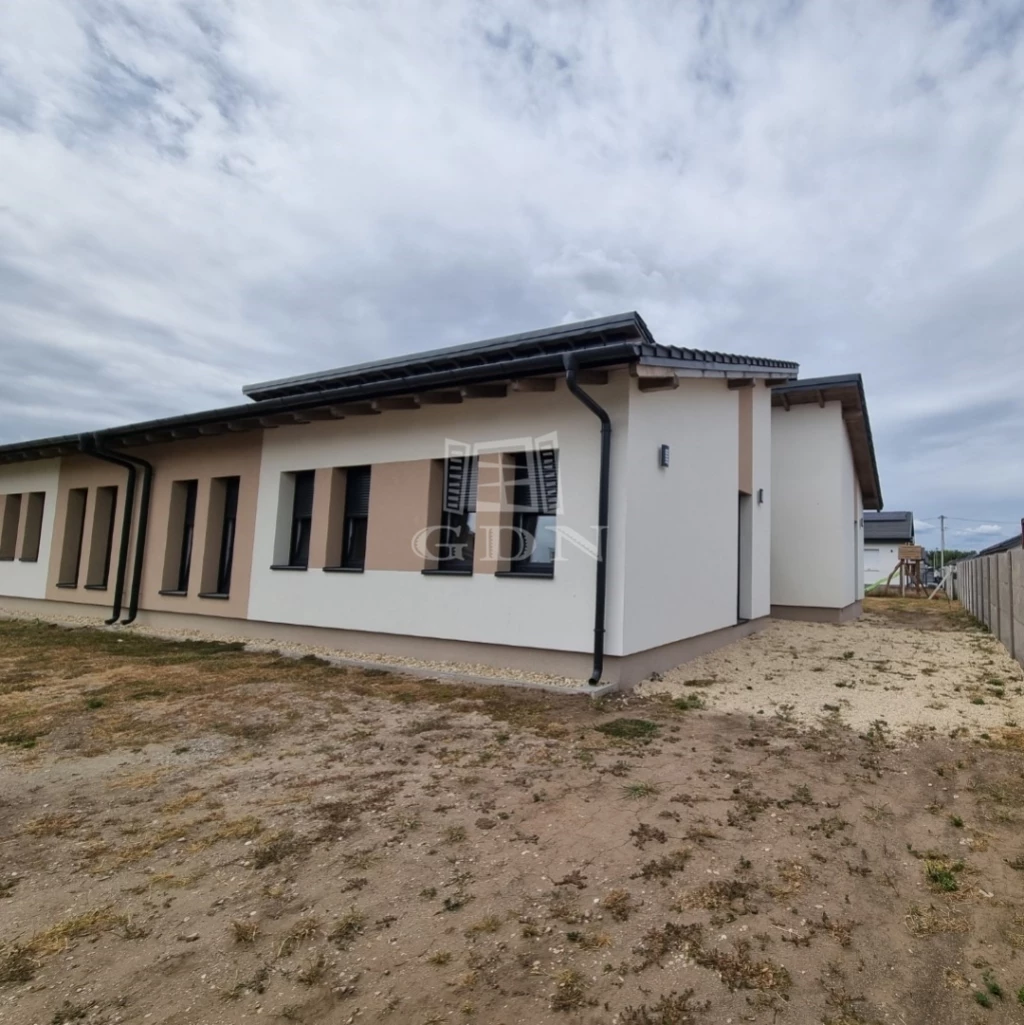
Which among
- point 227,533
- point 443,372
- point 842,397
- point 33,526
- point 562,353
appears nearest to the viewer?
point 562,353

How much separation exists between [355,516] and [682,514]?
4.71m

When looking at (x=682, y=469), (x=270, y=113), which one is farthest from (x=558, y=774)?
(x=270, y=113)

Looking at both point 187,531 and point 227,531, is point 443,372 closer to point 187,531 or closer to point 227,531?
point 227,531

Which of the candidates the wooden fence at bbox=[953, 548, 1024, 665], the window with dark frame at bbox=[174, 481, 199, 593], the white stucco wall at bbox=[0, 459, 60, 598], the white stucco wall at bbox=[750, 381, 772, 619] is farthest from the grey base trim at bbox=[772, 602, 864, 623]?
the white stucco wall at bbox=[0, 459, 60, 598]

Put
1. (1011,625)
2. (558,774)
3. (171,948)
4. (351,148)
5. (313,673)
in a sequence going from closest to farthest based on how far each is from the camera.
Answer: (171,948)
(558,774)
(313,673)
(1011,625)
(351,148)

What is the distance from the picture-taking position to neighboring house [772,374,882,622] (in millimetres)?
12797

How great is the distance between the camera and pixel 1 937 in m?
2.15

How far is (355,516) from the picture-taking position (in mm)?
8805

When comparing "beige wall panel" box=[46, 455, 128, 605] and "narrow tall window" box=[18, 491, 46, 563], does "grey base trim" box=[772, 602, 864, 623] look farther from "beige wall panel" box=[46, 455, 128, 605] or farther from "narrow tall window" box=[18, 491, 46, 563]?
"narrow tall window" box=[18, 491, 46, 563]

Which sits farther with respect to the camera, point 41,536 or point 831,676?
point 41,536

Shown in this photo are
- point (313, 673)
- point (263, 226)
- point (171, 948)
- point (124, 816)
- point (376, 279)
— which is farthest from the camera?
point (376, 279)

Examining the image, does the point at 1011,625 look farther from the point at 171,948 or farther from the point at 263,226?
the point at 263,226

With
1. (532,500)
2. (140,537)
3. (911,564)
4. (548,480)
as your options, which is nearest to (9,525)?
(140,537)

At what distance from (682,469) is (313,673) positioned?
17.3ft
